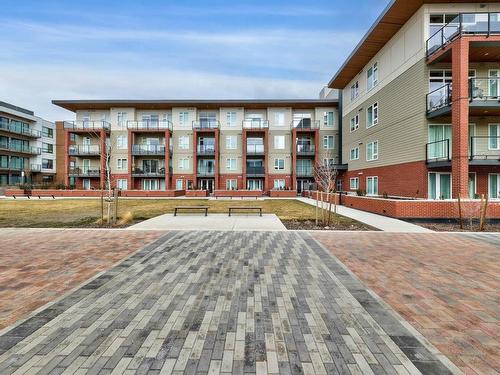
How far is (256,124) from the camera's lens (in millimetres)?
38781

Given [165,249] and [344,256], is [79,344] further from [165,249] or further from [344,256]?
[344,256]

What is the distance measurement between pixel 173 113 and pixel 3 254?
35365 millimetres

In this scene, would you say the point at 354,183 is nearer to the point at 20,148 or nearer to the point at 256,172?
the point at 256,172

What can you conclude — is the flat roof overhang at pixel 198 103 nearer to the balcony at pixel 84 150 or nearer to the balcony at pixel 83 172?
the balcony at pixel 84 150

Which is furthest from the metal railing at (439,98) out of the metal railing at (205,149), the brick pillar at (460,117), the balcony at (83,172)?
the balcony at (83,172)

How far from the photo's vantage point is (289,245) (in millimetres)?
8570

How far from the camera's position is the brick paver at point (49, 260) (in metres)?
4.72

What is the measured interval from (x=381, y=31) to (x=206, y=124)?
24.6 metres

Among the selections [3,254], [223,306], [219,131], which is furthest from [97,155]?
[223,306]

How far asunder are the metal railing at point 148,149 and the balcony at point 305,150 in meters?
19.1

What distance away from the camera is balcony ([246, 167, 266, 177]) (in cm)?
3894

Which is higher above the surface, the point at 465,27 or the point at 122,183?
the point at 465,27

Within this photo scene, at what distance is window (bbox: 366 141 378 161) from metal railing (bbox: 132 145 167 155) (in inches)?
1056

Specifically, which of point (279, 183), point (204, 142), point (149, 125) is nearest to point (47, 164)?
point (149, 125)
